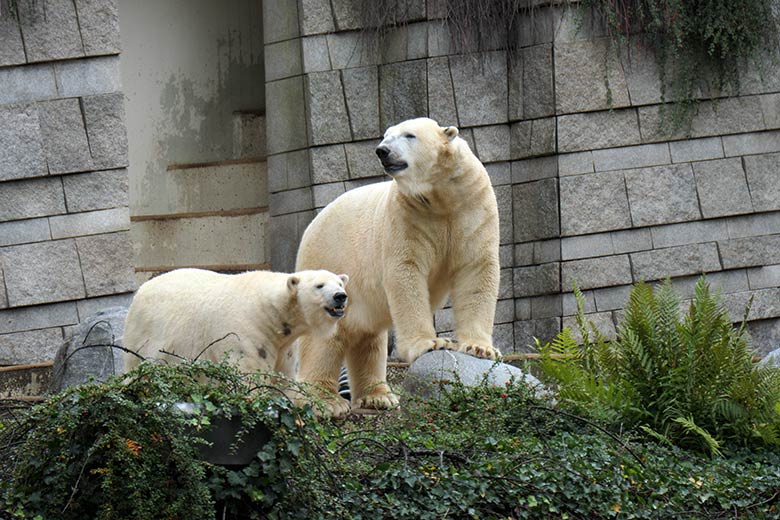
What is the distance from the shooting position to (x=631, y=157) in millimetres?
8594

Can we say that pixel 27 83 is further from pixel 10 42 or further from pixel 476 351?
pixel 476 351

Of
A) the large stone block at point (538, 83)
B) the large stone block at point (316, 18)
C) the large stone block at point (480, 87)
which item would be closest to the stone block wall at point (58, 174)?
the large stone block at point (316, 18)

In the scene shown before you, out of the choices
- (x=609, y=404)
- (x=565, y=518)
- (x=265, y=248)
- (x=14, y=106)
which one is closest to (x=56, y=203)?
(x=14, y=106)

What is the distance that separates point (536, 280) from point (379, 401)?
9.71 feet

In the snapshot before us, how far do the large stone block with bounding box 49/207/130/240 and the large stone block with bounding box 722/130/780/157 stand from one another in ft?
15.1

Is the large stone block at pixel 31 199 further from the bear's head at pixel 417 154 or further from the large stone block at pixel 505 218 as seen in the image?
the bear's head at pixel 417 154

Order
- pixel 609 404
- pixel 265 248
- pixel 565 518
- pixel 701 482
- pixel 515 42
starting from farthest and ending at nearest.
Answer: pixel 265 248
pixel 515 42
pixel 609 404
pixel 701 482
pixel 565 518

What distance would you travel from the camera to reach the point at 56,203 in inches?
324

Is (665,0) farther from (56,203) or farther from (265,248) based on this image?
(56,203)

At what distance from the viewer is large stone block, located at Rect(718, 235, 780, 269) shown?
8.70 m

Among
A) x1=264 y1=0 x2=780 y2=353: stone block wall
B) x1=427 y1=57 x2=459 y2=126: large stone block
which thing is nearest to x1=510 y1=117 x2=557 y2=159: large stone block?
x1=264 y1=0 x2=780 y2=353: stone block wall

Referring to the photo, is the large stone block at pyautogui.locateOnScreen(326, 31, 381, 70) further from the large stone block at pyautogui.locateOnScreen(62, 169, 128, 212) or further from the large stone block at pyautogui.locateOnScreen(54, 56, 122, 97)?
the large stone block at pyautogui.locateOnScreen(62, 169, 128, 212)

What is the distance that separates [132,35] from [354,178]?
8.72 ft

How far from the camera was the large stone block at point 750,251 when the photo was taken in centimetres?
870
